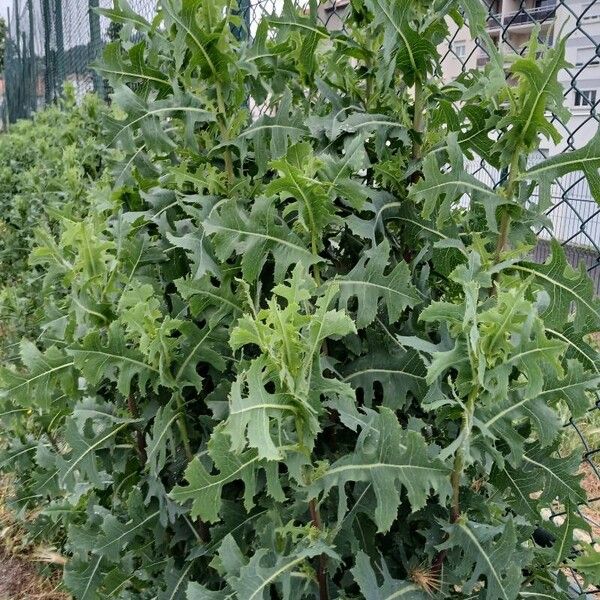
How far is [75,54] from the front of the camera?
343 inches

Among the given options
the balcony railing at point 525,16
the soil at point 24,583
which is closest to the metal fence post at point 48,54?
the soil at point 24,583

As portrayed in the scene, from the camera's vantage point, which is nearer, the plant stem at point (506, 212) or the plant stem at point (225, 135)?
the plant stem at point (506, 212)

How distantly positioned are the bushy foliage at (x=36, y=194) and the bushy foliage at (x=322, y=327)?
1.70m

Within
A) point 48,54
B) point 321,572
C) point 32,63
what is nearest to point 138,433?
point 321,572

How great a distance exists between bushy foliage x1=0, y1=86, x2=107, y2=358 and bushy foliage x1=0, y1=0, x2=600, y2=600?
1.70 m

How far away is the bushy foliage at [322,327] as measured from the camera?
110cm

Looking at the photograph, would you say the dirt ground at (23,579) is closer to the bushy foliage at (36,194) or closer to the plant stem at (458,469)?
the bushy foliage at (36,194)

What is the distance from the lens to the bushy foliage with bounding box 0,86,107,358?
3896mm

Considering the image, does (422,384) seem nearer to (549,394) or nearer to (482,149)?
(549,394)

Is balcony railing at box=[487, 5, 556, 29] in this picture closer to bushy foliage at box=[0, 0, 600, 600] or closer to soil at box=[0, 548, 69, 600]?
Answer: bushy foliage at box=[0, 0, 600, 600]

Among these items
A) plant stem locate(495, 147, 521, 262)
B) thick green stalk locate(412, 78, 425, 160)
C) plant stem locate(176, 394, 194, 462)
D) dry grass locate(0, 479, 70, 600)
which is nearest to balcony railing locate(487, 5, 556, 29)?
thick green stalk locate(412, 78, 425, 160)

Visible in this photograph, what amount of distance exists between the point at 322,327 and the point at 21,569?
2.73m

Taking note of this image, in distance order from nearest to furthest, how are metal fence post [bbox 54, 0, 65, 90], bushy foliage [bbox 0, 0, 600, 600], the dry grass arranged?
bushy foliage [bbox 0, 0, 600, 600] < the dry grass < metal fence post [bbox 54, 0, 65, 90]

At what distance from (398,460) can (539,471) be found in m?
0.41
